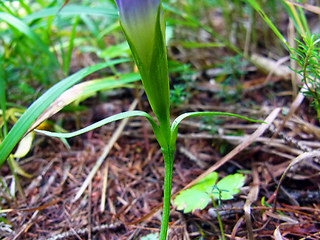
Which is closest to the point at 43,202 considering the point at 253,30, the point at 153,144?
the point at 153,144

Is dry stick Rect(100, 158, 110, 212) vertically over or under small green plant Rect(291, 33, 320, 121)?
under

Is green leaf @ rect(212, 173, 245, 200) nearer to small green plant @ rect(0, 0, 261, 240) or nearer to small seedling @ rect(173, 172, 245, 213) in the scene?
small seedling @ rect(173, 172, 245, 213)

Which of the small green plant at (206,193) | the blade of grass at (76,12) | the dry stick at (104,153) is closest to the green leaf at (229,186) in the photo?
the small green plant at (206,193)

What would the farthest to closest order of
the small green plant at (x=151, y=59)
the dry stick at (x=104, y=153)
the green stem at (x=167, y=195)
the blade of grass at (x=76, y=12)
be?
1. the blade of grass at (x=76, y=12)
2. the dry stick at (x=104, y=153)
3. the green stem at (x=167, y=195)
4. the small green plant at (x=151, y=59)

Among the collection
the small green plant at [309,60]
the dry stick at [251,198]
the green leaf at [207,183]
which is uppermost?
the small green plant at [309,60]

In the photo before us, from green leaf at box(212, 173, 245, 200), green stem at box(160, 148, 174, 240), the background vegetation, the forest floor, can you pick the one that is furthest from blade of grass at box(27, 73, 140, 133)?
green leaf at box(212, 173, 245, 200)

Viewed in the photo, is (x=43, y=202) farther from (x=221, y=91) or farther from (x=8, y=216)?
(x=221, y=91)

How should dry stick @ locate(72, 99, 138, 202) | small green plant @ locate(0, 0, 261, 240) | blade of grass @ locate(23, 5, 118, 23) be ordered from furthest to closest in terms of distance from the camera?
blade of grass @ locate(23, 5, 118, 23) < dry stick @ locate(72, 99, 138, 202) < small green plant @ locate(0, 0, 261, 240)

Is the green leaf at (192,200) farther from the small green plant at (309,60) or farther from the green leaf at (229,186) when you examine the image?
the small green plant at (309,60)

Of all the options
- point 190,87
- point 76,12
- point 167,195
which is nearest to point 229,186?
point 167,195
